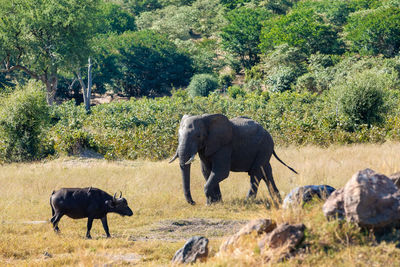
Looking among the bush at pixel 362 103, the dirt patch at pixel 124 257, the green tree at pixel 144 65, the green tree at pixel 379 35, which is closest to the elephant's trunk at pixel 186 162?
the dirt patch at pixel 124 257

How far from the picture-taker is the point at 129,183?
16.2 metres

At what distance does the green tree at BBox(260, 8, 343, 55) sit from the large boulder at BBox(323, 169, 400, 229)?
191ft

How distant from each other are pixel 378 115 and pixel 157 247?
744 inches

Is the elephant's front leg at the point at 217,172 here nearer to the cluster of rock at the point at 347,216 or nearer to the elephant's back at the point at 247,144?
the elephant's back at the point at 247,144

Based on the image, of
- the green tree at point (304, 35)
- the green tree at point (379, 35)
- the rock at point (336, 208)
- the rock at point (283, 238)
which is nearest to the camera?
the rock at point (283, 238)

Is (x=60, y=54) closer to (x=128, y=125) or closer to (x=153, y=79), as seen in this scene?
(x=128, y=125)

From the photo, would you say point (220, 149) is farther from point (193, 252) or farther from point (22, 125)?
point (22, 125)

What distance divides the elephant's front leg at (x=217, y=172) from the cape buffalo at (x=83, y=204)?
3.44m

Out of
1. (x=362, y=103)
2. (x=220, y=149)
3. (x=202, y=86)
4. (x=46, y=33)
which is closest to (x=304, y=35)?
(x=202, y=86)

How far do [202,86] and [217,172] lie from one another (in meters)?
43.9

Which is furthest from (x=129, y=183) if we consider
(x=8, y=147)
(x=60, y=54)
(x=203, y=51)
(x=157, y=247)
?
(x=203, y=51)

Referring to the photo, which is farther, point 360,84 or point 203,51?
point 203,51

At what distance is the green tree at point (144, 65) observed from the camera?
64188 millimetres

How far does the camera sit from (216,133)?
1393cm
